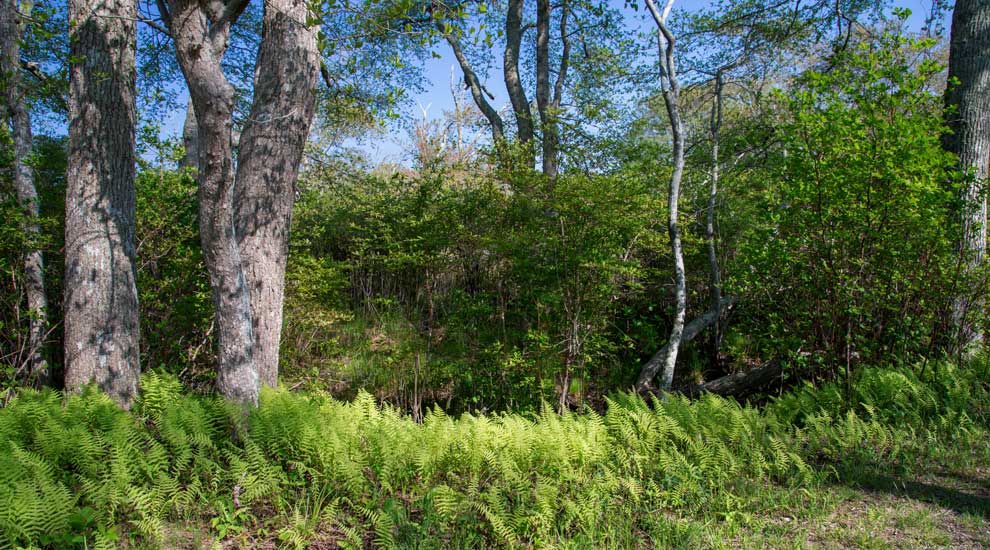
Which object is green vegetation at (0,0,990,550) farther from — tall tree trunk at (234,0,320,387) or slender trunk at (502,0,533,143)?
slender trunk at (502,0,533,143)

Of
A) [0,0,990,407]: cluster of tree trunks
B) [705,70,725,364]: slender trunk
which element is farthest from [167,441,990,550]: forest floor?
[705,70,725,364]: slender trunk

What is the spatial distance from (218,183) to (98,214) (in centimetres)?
188

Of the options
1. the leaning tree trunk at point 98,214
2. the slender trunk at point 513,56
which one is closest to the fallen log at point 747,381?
the slender trunk at point 513,56

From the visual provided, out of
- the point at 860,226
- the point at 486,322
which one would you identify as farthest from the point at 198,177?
the point at 860,226

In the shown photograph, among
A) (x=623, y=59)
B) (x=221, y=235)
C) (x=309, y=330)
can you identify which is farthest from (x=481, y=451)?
(x=623, y=59)

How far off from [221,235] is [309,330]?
13.0 feet

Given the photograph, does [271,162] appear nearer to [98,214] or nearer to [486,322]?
[98,214]

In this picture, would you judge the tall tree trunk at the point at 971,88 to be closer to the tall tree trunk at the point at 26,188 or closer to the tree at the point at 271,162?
the tree at the point at 271,162

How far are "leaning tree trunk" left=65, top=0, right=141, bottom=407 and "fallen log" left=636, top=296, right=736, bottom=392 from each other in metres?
6.35

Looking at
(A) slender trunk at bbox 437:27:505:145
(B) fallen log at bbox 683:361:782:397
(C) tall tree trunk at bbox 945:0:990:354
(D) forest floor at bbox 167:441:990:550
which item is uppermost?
(A) slender trunk at bbox 437:27:505:145

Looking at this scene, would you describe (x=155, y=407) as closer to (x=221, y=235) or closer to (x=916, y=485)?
(x=221, y=235)

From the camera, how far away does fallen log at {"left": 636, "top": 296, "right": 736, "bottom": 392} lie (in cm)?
858

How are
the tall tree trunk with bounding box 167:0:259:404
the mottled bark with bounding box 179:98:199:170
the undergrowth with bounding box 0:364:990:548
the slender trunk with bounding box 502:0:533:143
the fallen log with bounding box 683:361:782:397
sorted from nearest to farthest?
the undergrowth with bounding box 0:364:990:548 < the tall tree trunk with bounding box 167:0:259:404 < the fallen log with bounding box 683:361:782:397 < the mottled bark with bounding box 179:98:199:170 < the slender trunk with bounding box 502:0:533:143

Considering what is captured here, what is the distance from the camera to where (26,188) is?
6246 mm
